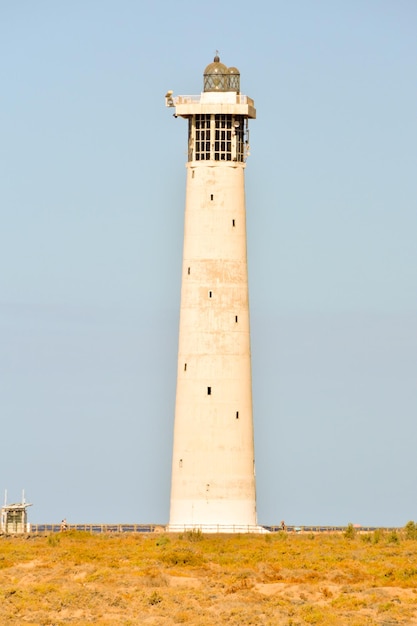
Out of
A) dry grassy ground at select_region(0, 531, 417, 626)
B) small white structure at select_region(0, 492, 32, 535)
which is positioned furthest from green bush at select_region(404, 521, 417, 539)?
small white structure at select_region(0, 492, 32, 535)

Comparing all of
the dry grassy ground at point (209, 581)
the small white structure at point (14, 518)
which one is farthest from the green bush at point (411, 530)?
the small white structure at point (14, 518)

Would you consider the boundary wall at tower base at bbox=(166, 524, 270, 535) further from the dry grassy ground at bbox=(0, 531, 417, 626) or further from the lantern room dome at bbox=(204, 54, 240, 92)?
the lantern room dome at bbox=(204, 54, 240, 92)

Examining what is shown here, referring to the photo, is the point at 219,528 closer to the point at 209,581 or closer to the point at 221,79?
the point at 209,581

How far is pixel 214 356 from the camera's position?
92.2m

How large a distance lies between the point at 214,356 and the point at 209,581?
55.6 feet

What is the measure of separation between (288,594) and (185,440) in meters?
18.6

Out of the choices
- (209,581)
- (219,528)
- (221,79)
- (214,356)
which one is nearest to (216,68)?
(221,79)

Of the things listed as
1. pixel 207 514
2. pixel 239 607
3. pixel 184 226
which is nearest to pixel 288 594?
pixel 239 607

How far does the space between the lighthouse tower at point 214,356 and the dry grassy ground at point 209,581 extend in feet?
10.5

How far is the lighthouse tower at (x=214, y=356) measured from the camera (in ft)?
302

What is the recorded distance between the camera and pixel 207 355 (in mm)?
92188

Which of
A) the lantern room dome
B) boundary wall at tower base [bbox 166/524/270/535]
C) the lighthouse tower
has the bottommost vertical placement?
boundary wall at tower base [bbox 166/524/270/535]

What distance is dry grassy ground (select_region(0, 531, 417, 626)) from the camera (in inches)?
2817

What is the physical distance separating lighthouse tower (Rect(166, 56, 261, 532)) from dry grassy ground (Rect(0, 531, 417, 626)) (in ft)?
10.5
